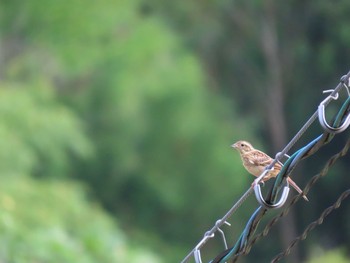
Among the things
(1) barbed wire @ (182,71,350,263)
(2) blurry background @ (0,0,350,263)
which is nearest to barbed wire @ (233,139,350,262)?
(1) barbed wire @ (182,71,350,263)

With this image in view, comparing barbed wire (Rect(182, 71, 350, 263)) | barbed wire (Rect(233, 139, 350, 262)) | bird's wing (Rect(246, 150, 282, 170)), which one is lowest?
barbed wire (Rect(233, 139, 350, 262))

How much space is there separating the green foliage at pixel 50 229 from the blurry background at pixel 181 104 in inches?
123

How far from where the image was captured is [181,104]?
1213 inches

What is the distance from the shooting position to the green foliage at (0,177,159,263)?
10678 millimetres

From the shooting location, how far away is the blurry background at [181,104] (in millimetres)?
25016

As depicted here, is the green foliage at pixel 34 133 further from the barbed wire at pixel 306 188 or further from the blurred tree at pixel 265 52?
the barbed wire at pixel 306 188

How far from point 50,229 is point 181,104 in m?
18.5

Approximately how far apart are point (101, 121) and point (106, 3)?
6609 millimetres

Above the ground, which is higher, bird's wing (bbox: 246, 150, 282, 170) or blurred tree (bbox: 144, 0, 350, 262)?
blurred tree (bbox: 144, 0, 350, 262)

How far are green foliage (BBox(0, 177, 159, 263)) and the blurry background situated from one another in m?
3.13

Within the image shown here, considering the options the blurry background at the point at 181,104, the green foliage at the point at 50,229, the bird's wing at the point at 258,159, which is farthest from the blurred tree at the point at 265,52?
the bird's wing at the point at 258,159

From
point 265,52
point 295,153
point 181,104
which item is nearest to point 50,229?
point 295,153

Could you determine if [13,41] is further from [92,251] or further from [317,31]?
[92,251]

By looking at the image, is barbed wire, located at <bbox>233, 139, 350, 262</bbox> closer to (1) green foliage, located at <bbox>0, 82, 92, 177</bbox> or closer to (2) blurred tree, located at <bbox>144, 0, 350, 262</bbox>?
(1) green foliage, located at <bbox>0, 82, 92, 177</bbox>
